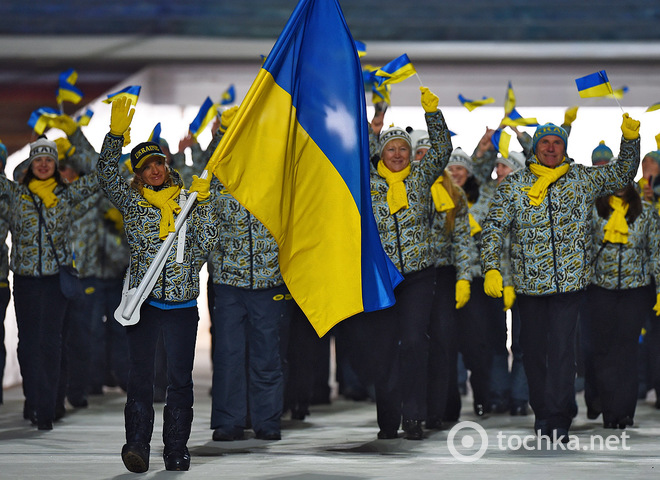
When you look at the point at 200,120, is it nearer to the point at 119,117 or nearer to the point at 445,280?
the point at 445,280

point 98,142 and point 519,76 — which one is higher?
point 519,76

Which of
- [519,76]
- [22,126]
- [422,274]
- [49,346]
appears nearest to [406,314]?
[422,274]

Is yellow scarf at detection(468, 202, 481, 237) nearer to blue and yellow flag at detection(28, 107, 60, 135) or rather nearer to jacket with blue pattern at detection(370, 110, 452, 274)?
jacket with blue pattern at detection(370, 110, 452, 274)

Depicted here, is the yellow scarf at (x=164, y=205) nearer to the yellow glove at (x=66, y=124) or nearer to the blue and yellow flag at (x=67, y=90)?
the yellow glove at (x=66, y=124)

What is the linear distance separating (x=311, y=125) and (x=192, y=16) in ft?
34.8

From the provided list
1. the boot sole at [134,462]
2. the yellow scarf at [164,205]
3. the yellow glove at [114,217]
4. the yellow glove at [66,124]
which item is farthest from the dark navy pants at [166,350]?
the yellow glove at [114,217]

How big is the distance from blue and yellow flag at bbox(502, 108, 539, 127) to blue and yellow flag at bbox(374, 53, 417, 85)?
1.00m

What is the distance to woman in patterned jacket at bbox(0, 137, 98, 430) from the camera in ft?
28.5

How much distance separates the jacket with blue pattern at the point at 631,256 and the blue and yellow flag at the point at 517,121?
81cm

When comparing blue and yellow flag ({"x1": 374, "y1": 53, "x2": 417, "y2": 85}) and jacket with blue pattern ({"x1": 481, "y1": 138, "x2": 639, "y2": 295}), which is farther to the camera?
blue and yellow flag ({"x1": 374, "y1": 53, "x2": 417, "y2": 85})

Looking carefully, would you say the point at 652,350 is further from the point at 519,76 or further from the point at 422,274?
the point at 519,76

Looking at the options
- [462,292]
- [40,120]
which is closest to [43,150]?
[40,120]

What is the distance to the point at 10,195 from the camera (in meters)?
8.73

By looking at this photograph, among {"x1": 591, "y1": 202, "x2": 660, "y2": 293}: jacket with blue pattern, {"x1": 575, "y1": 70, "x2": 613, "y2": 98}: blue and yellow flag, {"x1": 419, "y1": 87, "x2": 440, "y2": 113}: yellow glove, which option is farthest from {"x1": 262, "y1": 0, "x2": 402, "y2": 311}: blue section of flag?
{"x1": 591, "y1": 202, "x2": 660, "y2": 293}: jacket with blue pattern
